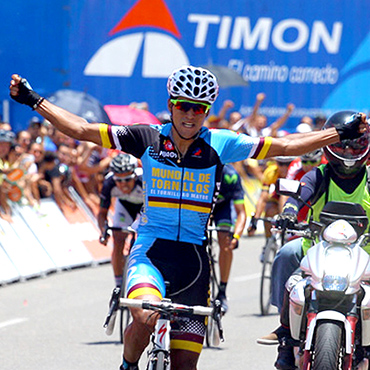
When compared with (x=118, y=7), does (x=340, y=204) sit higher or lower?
lower

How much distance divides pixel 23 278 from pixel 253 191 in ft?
27.2

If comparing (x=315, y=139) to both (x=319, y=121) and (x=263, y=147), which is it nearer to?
(x=263, y=147)

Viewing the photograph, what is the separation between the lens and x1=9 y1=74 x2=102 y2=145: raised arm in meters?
6.03

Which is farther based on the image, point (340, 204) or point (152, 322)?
point (340, 204)

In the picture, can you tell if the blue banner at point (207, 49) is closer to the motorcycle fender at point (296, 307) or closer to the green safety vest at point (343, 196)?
the green safety vest at point (343, 196)

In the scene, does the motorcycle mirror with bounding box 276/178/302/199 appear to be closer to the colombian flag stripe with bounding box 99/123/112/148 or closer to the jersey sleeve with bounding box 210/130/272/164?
the jersey sleeve with bounding box 210/130/272/164

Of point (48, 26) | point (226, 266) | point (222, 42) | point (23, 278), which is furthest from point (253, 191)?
point (226, 266)

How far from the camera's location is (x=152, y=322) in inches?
226

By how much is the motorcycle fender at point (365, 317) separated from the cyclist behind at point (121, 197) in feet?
14.7

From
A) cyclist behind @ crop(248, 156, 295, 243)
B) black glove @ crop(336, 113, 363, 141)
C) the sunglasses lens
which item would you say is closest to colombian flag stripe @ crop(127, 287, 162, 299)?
the sunglasses lens

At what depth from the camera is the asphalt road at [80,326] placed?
9.23 m

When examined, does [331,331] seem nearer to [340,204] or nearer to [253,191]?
[340,204]

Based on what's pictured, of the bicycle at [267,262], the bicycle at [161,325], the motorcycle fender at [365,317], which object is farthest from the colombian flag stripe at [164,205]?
the bicycle at [267,262]

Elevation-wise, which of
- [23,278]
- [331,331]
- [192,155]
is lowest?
[23,278]
